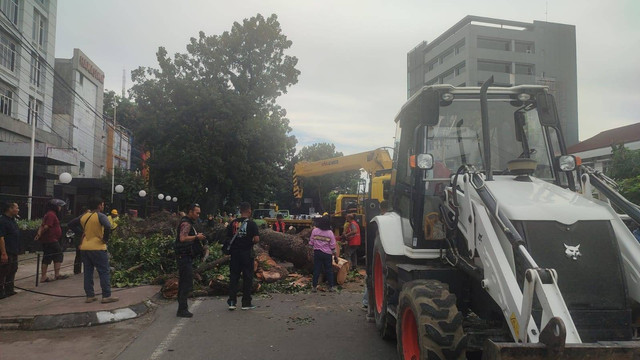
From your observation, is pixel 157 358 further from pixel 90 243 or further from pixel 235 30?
pixel 235 30

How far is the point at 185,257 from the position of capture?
782 cm

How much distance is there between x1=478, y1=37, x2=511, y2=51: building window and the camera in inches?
2317

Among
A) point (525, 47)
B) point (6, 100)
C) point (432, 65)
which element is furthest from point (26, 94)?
point (525, 47)

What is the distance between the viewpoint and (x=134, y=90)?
30.0 metres

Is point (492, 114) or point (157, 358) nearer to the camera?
point (492, 114)

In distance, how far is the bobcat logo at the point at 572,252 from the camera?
3473 mm

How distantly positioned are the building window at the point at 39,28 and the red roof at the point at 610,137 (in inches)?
1547

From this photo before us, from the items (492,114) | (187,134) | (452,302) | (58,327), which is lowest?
(58,327)

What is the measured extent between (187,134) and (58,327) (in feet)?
75.3

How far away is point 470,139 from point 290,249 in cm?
819

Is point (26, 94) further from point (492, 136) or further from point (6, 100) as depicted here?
point (492, 136)

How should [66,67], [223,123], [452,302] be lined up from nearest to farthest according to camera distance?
[452,302], [223,123], [66,67]

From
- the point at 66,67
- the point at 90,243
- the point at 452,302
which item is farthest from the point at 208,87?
the point at 452,302

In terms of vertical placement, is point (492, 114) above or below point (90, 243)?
above
